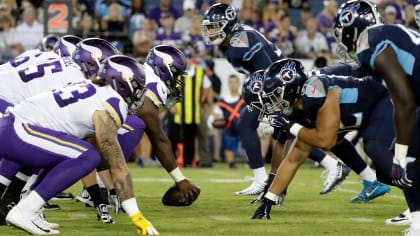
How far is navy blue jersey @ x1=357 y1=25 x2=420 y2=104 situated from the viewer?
527 centimetres

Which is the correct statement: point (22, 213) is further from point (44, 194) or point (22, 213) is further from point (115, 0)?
point (115, 0)

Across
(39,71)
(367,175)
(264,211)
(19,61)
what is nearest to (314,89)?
(264,211)

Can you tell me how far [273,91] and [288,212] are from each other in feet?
4.44

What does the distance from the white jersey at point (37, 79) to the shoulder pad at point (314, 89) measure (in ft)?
5.52

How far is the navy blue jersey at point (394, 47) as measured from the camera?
527cm

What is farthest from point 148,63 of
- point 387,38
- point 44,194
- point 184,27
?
point 184,27

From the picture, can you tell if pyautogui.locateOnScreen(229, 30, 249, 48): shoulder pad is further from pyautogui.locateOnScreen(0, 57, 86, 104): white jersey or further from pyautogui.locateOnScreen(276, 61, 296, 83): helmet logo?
pyautogui.locateOnScreen(276, 61, 296, 83): helmet logo

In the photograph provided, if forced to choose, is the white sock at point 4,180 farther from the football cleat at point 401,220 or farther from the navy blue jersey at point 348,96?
the football cleat at point 401,220

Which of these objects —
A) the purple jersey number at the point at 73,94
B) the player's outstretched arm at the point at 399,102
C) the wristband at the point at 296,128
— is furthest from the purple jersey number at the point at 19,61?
the player's outstretched arm at the point at 399,102

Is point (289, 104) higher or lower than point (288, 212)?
higher

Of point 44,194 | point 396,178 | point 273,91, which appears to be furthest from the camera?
point 273,91

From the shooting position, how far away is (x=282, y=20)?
1566 centimetres

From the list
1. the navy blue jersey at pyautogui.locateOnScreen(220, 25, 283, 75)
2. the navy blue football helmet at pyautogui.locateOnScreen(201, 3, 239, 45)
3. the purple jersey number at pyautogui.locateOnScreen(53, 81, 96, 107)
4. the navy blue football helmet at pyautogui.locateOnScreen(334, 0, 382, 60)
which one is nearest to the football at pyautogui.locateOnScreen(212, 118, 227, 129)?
the navy blue football helmet at pyautogui.locateOnScreen(201, 3, 239, 45)

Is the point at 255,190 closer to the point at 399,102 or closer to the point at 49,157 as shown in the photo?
the point at 49,157
